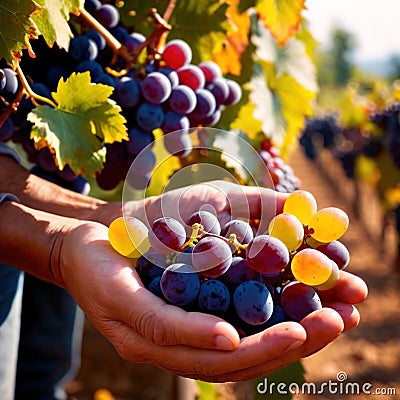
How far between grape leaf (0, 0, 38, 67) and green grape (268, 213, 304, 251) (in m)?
0.47

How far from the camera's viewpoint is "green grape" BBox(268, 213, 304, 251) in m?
0.94

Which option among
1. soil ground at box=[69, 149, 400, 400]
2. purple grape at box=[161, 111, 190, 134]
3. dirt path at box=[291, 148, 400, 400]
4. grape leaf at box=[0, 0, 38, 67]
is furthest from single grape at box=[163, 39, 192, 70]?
dirt path at box=[291, 148, 400, 400]

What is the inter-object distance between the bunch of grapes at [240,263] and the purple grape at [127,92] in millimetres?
323

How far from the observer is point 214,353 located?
82 cm

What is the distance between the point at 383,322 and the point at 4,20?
391 centimetres

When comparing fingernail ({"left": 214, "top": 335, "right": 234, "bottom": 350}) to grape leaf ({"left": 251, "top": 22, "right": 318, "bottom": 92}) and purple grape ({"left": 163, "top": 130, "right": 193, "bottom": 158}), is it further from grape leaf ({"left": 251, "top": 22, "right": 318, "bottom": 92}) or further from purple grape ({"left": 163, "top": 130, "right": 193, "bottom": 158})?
grape leaf ({"left": 251, "top": 22, "right": 318, "bottom": 92})

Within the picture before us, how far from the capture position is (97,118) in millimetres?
1094

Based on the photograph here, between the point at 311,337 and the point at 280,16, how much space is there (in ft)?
2.81

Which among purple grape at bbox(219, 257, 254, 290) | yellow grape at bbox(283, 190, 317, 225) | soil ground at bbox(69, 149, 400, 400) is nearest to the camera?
purple grape at bbox(219, 257, 254, 290)

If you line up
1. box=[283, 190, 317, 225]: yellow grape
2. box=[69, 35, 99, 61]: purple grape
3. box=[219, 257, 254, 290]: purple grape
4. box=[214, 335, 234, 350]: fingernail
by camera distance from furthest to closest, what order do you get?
box=[69, 35, 99, 61]: purple grape < box=[283, 190, 317, 225]: yellow grape < box=[219, 257, 254, 290]: purple grape < box=[214, 335, 234, 350]: fingernail

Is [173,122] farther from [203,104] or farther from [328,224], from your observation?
[328,224]

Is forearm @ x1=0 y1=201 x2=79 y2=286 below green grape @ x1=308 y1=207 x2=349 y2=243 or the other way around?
below

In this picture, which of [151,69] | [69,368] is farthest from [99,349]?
[151,69]

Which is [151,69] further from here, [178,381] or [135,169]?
[178,381]
